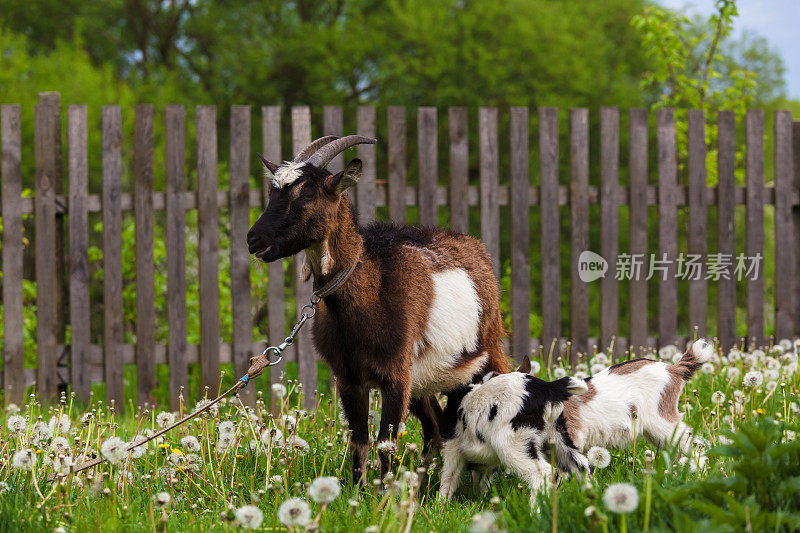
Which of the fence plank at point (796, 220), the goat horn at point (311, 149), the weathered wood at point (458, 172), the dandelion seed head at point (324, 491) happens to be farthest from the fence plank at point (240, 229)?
the fence plank at point (796, 220)

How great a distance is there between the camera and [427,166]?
7.34m

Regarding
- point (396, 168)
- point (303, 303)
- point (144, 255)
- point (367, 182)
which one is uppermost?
point (396, 168)

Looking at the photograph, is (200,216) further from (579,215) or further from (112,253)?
(579,215)

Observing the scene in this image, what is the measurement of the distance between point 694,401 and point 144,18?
1981 cm

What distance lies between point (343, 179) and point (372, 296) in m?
0.57

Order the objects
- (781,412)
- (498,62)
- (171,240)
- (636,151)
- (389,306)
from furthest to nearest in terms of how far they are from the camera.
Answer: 1. (498,62)
2. (636,151)
3. (171,240)
4. (781,412)
5. (389,306)

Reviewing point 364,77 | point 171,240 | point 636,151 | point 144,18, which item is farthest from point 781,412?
point 144,18

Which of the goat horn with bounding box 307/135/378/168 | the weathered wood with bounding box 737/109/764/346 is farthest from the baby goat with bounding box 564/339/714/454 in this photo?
the weathered wood with bounding box 737/109/764/346

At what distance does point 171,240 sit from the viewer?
7.05m

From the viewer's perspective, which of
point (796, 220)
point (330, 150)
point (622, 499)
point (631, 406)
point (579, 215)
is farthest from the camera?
point (796, 220)

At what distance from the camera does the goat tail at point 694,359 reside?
4.30 m

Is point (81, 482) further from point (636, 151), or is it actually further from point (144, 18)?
point (144, 18)

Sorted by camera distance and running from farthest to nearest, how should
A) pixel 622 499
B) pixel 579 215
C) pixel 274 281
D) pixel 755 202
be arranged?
1. pixel 755 202
2. pixel 579 215
3. pixel 274 281
4. pixel 622 499

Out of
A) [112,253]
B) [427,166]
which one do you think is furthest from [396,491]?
[112,253]
